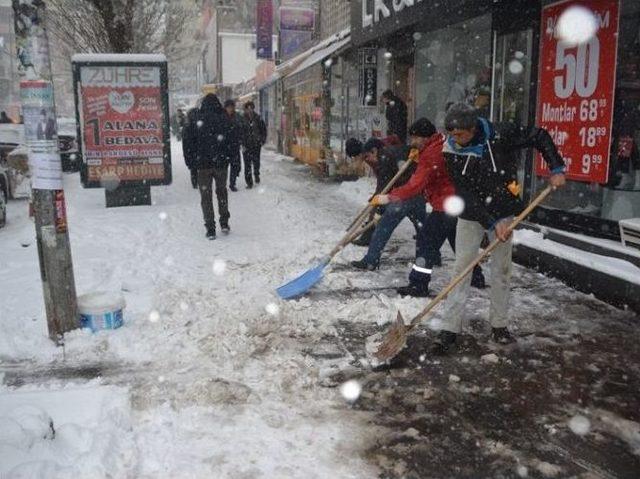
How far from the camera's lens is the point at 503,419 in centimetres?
368

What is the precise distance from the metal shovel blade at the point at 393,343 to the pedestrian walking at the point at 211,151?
4.64m

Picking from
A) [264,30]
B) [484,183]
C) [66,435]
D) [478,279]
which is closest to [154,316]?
[66,435]

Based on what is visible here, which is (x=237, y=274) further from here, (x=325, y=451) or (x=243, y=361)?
(x=325, y=451)

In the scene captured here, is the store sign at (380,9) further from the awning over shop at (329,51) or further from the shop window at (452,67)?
the awning over shop at (329,51)

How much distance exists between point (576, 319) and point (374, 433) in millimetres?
2821

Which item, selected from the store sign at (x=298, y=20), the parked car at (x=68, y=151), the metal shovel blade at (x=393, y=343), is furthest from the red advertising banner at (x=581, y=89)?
the store sign at (x=298, y=20)

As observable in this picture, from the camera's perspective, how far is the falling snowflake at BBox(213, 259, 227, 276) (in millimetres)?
6950

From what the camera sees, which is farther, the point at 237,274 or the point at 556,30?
the point at 556,30

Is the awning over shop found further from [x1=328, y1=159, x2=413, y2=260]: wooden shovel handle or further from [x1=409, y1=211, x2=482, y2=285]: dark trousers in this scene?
[x1=409, y1=211, x2=482, y2=285]: dark trousers

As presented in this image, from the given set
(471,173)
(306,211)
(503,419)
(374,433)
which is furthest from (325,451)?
(306,211)

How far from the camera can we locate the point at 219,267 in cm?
718

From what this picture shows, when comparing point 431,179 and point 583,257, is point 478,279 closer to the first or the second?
point 583,257

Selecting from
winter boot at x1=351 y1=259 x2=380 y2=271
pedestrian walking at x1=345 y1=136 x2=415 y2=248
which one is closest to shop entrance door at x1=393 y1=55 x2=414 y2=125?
pedestrian walking at x1=345 y1=136 x2=415 y2=248

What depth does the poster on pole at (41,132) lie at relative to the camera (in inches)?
178
